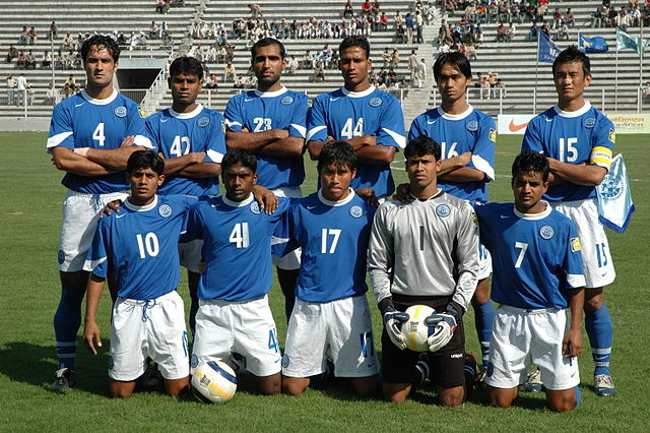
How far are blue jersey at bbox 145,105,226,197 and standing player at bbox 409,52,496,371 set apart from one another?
1402 mm

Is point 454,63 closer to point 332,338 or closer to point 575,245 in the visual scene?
point 575,245

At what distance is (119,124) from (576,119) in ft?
10.3

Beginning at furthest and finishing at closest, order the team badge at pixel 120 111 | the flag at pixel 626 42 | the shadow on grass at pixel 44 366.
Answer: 1. the flag at pixel 626 42
2. the shadow on grass at pixel 44 366
3. the team badge at pixel 120 111

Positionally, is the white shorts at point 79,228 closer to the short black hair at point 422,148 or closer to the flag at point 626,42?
the short black hair at point 422,148

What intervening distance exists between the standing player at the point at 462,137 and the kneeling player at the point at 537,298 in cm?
42

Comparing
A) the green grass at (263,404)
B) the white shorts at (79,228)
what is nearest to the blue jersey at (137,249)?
the white shorts at (79,228)

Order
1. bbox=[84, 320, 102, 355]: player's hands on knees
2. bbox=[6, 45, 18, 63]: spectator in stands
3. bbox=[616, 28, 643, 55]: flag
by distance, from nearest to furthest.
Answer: bbox=[84, 320, 102, 355]: player's hands on knees < bbox=[616, 28, 643, 55]: flag < bbox=[6, 45, 18, 63]: spectator in stands

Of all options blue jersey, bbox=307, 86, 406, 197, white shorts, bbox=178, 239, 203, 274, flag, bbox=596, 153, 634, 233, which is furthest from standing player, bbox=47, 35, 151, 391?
flag, bbox=596, 153, 634, 233

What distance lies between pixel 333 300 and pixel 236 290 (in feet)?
2.17

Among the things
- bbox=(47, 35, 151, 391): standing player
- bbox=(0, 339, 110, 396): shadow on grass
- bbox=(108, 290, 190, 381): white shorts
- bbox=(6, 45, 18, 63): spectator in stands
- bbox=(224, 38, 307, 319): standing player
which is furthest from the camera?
bbox=(6, 45, 18, 63): spectator in stands

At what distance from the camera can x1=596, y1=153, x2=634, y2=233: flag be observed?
22.6 ft

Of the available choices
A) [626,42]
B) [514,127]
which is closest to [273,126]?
[514,127]

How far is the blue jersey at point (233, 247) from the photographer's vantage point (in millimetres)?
6566

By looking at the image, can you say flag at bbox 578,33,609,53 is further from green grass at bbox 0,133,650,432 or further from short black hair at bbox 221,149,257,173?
short black hair at bbox 221,149,257,173
